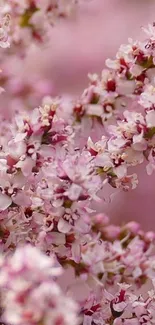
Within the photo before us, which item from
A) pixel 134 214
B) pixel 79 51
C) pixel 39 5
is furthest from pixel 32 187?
pixel 79 51

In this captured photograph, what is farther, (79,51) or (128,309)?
(79,51)

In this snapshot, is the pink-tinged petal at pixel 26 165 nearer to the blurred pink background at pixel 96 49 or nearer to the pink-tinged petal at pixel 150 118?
the pink-tinged petal at pixel 150 118

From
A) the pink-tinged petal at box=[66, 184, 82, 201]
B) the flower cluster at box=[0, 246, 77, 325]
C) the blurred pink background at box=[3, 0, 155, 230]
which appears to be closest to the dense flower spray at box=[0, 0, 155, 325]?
the pink-tinged petal at box=[66, 184, 82, 201]

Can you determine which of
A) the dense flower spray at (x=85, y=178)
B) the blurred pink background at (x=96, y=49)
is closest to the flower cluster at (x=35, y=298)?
the dense flower spray at (x=85, y=178)

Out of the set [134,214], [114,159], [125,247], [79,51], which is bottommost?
[134,214]

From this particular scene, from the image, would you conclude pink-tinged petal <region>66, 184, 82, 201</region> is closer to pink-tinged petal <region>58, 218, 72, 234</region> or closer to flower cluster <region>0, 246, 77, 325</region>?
pink-tinged petal <region>58, 218, 72, 234</region>

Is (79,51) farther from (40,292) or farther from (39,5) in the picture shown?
(40,292)
